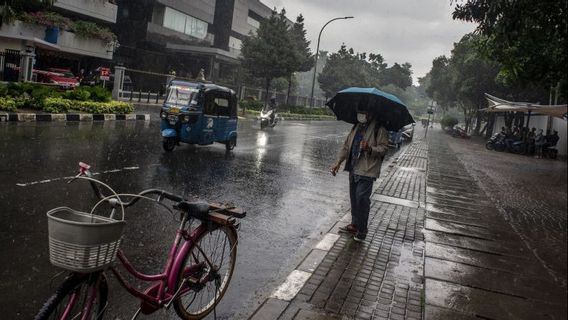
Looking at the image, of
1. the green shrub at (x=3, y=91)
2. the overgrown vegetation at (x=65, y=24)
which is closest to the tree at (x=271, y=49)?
the overgrown vegetation at (x=65, y=24)

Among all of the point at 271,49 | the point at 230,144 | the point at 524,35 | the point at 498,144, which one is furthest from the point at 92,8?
the point at 524,35

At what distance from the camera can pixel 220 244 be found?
156 inches

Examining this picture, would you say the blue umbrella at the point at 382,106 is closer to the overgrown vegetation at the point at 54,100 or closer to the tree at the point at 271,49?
the overgrown vegetation at the point at 54,100

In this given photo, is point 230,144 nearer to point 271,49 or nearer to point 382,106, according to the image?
point 382,106

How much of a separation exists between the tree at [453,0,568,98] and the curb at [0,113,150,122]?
13295mm

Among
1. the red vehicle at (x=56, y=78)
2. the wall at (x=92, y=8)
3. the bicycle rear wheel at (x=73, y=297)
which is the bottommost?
the bicycle rear wheel at (x=73, y=297)

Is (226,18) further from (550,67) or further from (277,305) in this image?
(277,305)

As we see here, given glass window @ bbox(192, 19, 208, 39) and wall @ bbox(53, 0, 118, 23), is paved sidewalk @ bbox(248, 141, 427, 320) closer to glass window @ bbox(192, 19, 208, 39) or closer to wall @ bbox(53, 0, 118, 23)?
wall @ bbox(53, 0, 118, 23)

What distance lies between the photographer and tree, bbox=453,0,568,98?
344 inches

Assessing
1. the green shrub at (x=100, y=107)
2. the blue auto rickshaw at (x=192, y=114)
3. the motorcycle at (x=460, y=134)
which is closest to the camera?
the blue auto rickshaw at (x=192, y=114)

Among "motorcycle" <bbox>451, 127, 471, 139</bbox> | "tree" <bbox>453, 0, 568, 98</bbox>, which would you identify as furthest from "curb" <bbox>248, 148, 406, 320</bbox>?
"motorcycle" <bbox>451, 127, 471, 139</bbox>

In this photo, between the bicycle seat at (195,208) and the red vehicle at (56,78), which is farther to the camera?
the red vehicle at (56,78)

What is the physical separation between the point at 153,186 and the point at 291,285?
14.2ft

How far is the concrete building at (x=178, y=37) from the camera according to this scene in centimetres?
4047
